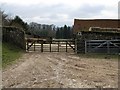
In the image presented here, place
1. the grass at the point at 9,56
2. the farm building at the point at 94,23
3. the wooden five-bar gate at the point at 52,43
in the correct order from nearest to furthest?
the grass at the point at 9,56 < the wooden five-bar gate at the point at 52,43 < the farm building at the point at 94,23

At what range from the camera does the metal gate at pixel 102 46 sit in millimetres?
28531

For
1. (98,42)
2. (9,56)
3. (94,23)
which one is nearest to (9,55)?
(9,56)

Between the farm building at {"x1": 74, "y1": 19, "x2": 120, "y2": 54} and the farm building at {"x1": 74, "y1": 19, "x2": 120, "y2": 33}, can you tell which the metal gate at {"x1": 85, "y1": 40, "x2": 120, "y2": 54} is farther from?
the farm building at {"x1": 74, "y1": 19, "x2": 120, "y2": 33}

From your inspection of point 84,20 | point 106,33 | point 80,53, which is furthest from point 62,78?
point 84,20

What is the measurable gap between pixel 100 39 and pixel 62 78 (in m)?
17.8

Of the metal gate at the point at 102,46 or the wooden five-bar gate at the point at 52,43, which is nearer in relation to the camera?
the metal gate at the point at 102,46

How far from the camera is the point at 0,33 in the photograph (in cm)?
3181

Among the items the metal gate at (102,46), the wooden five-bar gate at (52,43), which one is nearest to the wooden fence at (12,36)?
the wooden five-bar gate at (52,43)

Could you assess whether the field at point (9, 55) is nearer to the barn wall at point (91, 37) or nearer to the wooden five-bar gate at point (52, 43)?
the wooden five-bar gate at point (52, 43)

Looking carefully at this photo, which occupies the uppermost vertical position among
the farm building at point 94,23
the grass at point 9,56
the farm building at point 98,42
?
the farm building at point 94,23

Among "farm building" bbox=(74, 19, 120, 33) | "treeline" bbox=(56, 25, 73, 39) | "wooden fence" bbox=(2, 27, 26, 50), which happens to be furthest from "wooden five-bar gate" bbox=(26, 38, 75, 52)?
"treeline" bbox=(56, 25, 73, 39)

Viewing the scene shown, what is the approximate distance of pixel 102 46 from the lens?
28703 millimetres

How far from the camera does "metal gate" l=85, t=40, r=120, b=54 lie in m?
28.5

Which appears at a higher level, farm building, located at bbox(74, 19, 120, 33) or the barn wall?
farm building, located at bbox(74, 19, 120, 33)
